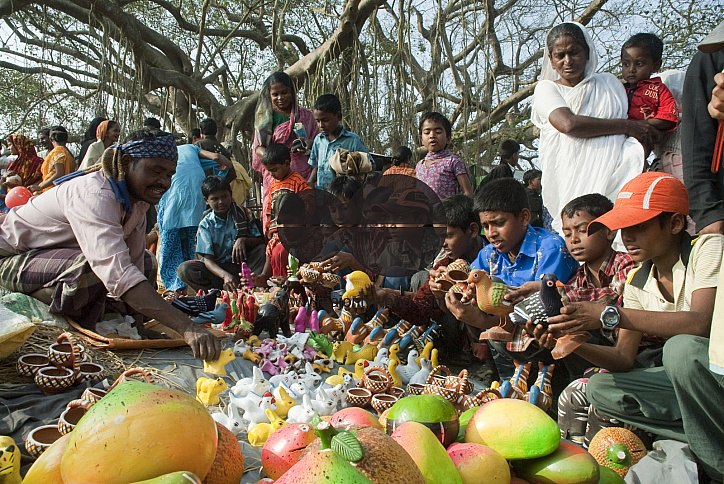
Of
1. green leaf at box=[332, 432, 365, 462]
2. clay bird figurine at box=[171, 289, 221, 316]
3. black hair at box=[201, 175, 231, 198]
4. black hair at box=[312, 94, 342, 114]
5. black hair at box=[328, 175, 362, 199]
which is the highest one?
black hair at box=[312, 94, 342, 114]

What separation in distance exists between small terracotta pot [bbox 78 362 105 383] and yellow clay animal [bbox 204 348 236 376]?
48 cm

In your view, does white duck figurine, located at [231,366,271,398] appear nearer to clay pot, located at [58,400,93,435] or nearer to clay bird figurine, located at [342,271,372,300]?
clay pot, located at [58,400,93,435]

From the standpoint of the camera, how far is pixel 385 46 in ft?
26.2

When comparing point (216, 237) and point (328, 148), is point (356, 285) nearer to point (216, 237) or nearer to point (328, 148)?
point (328, 148)

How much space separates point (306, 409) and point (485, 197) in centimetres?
158

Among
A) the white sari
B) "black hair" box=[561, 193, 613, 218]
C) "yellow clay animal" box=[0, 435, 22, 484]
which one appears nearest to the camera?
"yellow clay animal" box=[0, 435, 22, 484]

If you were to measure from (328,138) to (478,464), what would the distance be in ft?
13.0

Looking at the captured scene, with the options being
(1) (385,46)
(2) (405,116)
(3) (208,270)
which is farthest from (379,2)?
(3) (208,270)

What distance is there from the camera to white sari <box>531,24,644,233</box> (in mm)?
3283

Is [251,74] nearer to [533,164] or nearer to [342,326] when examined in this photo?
[533,164]

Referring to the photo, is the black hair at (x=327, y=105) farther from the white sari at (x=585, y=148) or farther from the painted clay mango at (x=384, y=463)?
the painted clay mango at (x=384, y=463)

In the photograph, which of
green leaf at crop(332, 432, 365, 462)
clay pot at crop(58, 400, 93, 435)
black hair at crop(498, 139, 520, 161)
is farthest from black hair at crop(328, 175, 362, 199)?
green leaf at crop(332, 432, 365, 462)

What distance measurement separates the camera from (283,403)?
2.24m

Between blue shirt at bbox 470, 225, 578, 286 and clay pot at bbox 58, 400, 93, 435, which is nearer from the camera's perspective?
clay pot at bbox 58, 400, 93, 435
